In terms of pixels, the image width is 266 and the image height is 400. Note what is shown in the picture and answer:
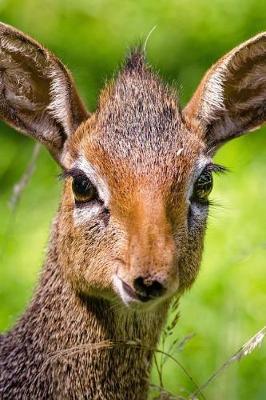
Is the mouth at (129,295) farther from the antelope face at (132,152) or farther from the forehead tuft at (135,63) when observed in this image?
the forehead tuft at (135,63)

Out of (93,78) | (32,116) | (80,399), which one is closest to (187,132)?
(32,116)

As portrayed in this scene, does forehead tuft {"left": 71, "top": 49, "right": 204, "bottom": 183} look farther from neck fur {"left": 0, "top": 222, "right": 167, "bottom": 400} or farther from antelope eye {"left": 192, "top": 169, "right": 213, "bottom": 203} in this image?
neck fur {"left": 0, "top": 222, "right": 167, "bottom": 400}

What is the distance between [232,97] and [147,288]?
4.67 ft

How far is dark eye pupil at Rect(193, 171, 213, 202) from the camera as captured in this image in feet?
20.8

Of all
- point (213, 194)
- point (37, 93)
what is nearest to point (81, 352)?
point (37, 93)

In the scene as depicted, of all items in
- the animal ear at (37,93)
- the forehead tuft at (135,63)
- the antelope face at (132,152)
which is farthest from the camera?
the forehead tuft at (135,63)

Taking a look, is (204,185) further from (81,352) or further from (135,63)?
(81,352)

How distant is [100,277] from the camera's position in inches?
242

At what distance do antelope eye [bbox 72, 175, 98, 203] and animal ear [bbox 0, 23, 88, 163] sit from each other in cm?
37

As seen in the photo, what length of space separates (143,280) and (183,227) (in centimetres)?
44

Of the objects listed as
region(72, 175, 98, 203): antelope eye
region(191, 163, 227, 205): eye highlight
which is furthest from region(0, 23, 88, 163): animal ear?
region(191, 163, 227, 205): eye highlight

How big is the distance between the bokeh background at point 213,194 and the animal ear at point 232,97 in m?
0.23

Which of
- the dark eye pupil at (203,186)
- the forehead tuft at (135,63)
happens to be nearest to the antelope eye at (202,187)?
the dark eye pupil at (203,186)

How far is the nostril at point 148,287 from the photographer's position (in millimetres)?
5777
